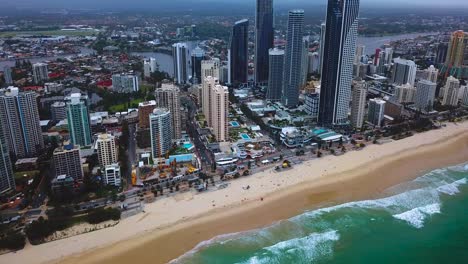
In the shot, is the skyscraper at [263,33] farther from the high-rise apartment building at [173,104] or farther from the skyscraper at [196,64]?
the high-rise apartment building at [173,104]

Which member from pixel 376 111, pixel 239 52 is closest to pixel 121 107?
pixel 239 52

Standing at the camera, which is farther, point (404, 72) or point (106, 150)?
point (404, 72)

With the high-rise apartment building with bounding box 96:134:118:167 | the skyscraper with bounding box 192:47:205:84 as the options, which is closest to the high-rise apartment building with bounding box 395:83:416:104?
the skyscraper with bounding box 192:47:205:84

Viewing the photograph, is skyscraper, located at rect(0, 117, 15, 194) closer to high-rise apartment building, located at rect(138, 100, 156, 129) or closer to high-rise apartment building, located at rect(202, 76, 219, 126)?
high-rise apartment building, located at rect(138, 100, 156, 129)

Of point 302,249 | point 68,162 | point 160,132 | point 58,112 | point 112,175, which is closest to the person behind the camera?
point 302,249

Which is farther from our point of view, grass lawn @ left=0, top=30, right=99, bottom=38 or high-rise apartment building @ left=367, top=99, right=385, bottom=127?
grass lawn @ left=0, top=30, right=99, bottom=38

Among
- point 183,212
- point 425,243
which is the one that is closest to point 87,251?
point 183,212

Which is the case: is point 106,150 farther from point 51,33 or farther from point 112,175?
point 51,33
